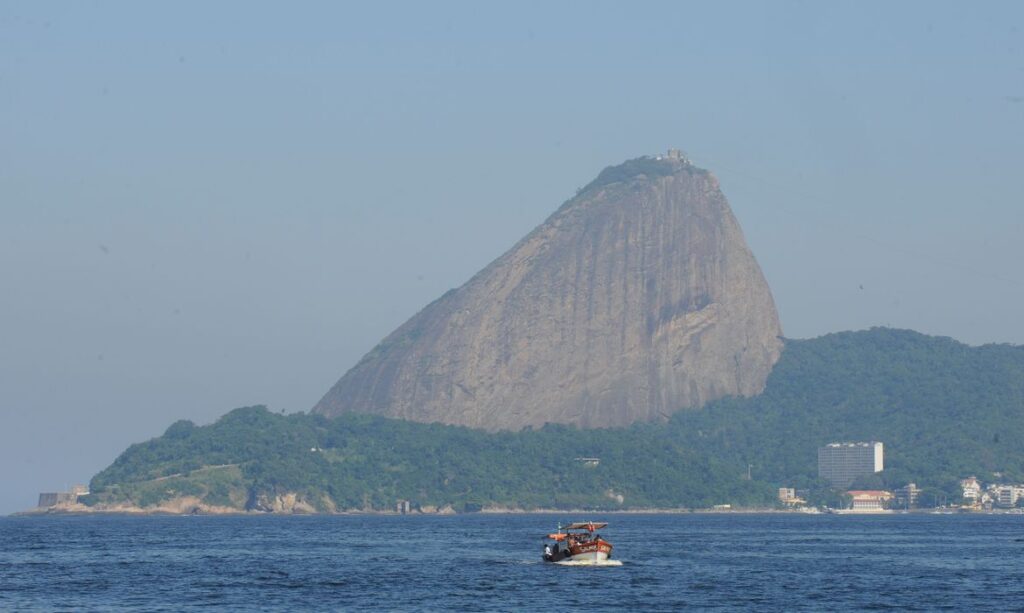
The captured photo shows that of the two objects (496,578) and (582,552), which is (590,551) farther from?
(496,578)

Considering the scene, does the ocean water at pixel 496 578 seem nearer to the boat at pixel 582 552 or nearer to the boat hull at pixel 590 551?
the boat at pixel 582 552

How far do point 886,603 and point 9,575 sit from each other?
6441cm

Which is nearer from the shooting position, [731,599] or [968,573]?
[731,599]

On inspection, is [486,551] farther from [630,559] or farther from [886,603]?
[886,603]

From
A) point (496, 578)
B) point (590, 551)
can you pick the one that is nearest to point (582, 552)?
point (590, 551)

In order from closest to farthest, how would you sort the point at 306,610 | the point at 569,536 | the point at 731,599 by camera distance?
the point at 306,610, the point at 731,599, the point at 569,536

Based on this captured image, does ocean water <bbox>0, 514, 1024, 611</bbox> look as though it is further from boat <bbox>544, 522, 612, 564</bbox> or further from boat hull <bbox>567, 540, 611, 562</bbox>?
boat hull <bbox>567, 540, 611, 562</bbox>

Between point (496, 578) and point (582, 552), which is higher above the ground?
point (582, 552)

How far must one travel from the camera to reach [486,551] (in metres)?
172

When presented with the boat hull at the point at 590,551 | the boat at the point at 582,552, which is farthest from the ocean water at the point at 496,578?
the boat hull at the point at 590,551

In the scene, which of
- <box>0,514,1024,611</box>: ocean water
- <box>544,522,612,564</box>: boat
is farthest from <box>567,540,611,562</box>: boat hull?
<box>0,514,1024,611</box>: ocean water

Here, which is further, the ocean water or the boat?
the boat

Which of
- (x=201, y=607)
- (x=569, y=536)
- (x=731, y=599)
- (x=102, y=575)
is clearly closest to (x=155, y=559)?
(x=102, y=575)

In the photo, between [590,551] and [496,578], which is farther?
[590,551]
